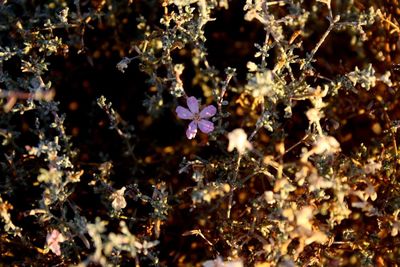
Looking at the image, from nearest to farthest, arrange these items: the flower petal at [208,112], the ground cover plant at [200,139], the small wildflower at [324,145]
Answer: the small wildflower at [324,145], the ground cover plant at [200,139], the flower petal at [208,112]

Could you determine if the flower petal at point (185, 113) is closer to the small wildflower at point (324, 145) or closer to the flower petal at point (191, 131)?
the flower petal at point (191, 131)

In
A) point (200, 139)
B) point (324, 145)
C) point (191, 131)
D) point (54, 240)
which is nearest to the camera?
point (324, 145)

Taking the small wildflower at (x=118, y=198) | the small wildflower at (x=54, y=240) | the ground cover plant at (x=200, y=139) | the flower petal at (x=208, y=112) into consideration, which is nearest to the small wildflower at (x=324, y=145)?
the ground cover plant at (x=200, y=139)

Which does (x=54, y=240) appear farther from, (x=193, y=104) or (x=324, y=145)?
(x=324, y=145)

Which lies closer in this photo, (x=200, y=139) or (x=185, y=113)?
(x=185, y=113)

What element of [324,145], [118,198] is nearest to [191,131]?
[118,198]

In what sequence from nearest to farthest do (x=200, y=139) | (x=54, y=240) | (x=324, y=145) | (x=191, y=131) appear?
(x=324, y=145), (x=54, y=240), (x=191, y=131), (x=200, y=139)

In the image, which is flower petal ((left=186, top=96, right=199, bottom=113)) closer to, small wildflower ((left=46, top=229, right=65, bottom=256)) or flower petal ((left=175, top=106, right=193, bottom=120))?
flower petal ((left=175, top=106, right=193, bottom=120))

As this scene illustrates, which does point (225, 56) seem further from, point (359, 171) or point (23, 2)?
point (359, 171)
